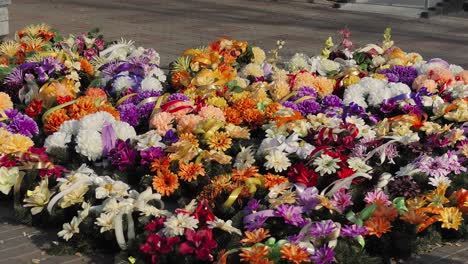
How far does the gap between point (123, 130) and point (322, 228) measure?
6.12ft

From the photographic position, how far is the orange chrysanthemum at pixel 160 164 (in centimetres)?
578

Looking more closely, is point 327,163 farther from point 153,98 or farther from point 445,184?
point 153,98

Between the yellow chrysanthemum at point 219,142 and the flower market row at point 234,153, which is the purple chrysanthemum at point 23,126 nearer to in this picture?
the flower market row at point 234,153

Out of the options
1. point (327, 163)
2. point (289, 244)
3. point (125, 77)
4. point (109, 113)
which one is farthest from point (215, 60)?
point (289, 244)

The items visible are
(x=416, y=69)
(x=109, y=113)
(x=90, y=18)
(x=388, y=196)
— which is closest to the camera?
(x=388, y=196)

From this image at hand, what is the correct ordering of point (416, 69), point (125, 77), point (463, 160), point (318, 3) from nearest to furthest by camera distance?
point (463, 160), point (125, 77), point (416, 69), point (318, 3)

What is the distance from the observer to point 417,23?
14242 mm

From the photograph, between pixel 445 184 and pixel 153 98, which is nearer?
pixel 445 184

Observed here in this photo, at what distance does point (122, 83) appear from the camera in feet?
24.4

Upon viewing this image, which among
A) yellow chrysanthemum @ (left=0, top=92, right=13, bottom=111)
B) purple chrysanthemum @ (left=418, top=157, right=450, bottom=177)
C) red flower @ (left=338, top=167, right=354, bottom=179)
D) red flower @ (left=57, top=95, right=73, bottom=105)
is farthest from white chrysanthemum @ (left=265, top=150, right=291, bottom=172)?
yellow chrysanthemum @ (left=0, top=92, right=13, bottom=111)

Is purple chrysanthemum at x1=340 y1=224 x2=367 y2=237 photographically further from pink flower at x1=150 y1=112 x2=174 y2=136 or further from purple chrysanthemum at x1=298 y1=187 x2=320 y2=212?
pink flower at x1=150 y1=112 x2=174 y2=136

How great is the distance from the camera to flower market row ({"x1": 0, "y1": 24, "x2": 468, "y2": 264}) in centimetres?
503

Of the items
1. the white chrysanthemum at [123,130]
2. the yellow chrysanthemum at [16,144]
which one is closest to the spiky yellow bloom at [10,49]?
the yellow chrysanthemum at [16,144]

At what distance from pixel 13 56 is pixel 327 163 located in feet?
11.5
